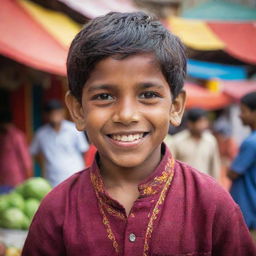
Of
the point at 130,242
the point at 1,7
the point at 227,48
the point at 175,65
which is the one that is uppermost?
the point at 227,48

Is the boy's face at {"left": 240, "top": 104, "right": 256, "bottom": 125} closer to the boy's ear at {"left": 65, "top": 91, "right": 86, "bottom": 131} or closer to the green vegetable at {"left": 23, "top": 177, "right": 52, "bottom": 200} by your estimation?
the green vegetable at {"left": 23, "top": 177, "right": 52, "bottom": 200}

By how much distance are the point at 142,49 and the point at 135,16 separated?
0.17 meters

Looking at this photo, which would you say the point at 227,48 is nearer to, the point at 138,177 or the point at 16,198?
the point at 16,198

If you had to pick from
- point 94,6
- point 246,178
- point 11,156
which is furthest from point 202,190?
point 94,6

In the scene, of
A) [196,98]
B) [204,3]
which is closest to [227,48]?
[196,98]

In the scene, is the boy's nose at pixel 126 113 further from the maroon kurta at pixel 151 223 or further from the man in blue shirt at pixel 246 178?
the man in blue shirt at pixel 246 178

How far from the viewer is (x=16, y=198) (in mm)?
3701

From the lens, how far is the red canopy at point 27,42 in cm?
413

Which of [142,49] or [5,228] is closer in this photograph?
[142,49]

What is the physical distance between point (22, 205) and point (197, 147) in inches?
92.4

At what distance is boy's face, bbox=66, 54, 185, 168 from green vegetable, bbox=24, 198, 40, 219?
2182 mm

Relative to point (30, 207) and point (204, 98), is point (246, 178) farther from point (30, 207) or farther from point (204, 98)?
point (204, 98)

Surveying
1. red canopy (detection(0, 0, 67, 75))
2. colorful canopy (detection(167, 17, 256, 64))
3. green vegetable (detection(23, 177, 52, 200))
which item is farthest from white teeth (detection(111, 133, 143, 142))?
colorful canopy (detection(167, 17, 256, 64))

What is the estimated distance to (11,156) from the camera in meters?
5.74
